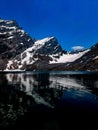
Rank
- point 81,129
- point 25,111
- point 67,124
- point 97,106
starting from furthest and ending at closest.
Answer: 1. point 97,106
2. point 25,111
3. point 67,124
4. point 81,129

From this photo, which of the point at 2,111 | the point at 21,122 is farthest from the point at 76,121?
the point at 2,111

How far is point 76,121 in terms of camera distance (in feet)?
101

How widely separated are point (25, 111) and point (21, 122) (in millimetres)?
7662

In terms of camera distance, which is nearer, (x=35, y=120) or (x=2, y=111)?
(x=35, y=120)

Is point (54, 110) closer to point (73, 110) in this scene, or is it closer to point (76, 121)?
A: point (73, 110)

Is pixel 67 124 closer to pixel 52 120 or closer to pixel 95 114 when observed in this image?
pixel 52 120

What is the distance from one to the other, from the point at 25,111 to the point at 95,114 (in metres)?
12.1

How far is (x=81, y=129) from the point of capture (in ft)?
87.0

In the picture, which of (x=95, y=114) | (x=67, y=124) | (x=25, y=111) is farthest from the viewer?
(x=25, y=111)

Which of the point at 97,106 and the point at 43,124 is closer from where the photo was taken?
the point at 43,124

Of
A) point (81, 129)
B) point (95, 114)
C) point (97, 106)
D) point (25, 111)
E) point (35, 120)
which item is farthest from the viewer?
point (97, 106)

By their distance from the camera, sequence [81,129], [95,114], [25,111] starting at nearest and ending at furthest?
[81,129] → [95,114] → [25,111]

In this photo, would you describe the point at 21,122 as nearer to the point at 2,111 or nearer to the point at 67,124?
the point at 67,124

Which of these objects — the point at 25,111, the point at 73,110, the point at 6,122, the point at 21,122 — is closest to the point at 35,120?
the point at 21,122
